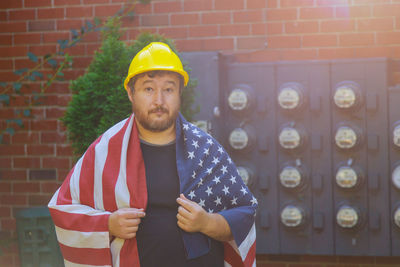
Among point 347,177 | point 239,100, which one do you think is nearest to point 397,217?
point 347,177

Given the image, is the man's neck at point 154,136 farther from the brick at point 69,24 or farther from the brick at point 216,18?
the brick at point 69,24

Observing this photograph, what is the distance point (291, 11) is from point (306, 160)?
1.26 m

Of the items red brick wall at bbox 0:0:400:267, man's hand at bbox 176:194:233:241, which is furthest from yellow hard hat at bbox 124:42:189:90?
red brick wall at bbox 0:0:400:267

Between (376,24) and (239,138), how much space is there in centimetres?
A: 144

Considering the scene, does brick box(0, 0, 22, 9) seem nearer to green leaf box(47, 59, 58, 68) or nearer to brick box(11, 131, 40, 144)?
green leaf box(47, 59, 58, 68)

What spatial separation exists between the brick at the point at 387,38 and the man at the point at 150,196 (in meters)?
2.45

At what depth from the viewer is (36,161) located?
4.74m

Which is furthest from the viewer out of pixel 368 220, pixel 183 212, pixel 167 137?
pixel 368 220

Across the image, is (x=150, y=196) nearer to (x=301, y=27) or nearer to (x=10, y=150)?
(x=301, y=27)

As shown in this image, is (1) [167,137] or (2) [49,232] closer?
(1) [167,137]

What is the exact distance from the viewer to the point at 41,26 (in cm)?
475

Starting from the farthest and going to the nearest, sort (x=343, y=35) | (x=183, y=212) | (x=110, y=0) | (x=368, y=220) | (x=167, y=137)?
(x=110, y=0), (x=343, y=35), (x=368, y=220), (x=167, y=137), (x=183, y=212)

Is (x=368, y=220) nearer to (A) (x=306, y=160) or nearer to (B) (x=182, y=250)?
(A) (x=306, y=160)

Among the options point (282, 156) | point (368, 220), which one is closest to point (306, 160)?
point (282, 156)
